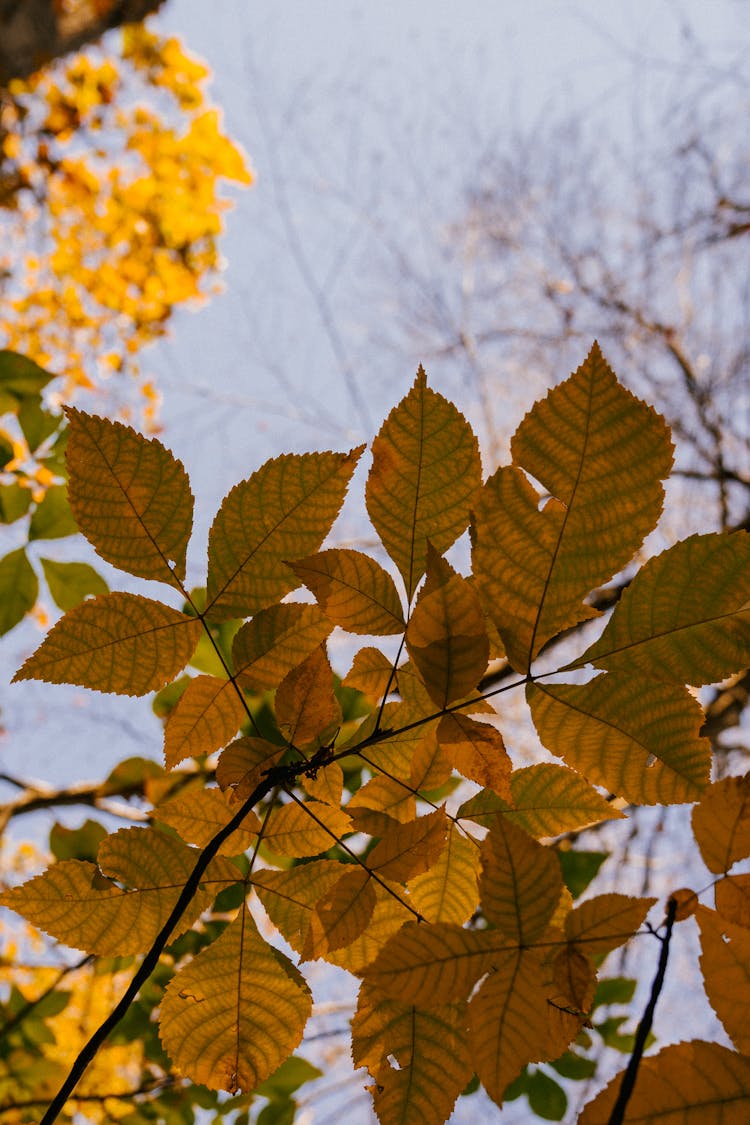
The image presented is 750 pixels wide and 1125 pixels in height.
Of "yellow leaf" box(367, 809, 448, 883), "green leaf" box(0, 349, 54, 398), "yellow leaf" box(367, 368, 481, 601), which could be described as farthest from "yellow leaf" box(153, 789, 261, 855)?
"green leaf" box(0, 349, 54, 398)

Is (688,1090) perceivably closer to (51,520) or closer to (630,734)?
(630,734)

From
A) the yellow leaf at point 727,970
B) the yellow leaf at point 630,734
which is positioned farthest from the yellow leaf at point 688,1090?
the yellow leaf at point 630,734

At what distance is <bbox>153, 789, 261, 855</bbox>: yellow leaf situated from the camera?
558 mm

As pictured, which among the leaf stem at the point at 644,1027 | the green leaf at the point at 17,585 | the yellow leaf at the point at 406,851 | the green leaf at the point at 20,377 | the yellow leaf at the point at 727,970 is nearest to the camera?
the leaf stem at the point at 644,1027

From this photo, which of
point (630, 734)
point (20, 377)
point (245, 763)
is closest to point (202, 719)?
point (245, 763)

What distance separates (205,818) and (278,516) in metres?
0.23

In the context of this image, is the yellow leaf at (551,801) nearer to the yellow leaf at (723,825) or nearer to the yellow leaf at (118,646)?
the yellow leaf at (723,825)

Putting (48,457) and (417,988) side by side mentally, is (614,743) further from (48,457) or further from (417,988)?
(48,457)

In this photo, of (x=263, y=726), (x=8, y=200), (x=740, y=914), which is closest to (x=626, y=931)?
(x=740, y=914)

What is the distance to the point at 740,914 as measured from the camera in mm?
399

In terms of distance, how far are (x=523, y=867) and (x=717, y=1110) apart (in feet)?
0.43

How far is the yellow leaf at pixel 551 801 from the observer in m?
0.54

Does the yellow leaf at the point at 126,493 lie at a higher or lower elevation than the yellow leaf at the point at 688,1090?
higher

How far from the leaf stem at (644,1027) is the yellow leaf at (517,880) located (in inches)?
3.0
